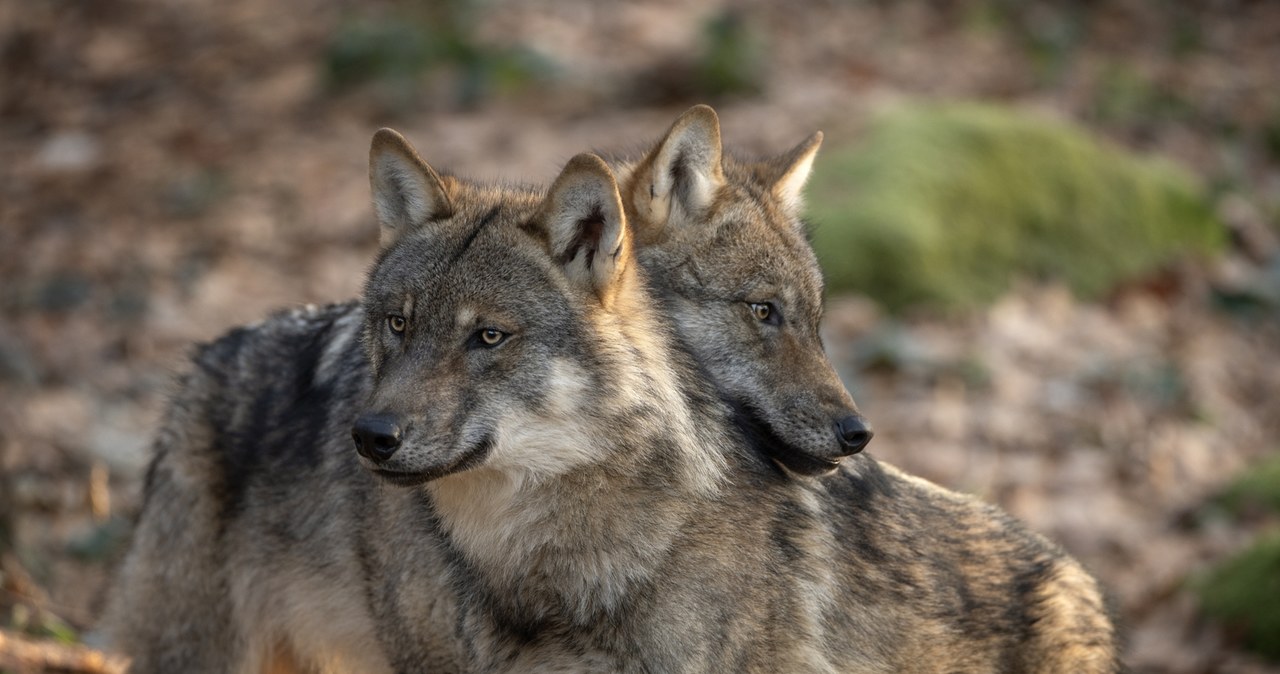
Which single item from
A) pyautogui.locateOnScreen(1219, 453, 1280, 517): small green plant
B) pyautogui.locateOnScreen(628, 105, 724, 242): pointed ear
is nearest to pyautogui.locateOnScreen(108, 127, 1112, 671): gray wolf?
pyautogui.locateOnScreen(628, 105, 724, 242): pointed ear

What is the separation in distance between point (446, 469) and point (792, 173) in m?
2.75

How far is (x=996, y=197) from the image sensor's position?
485 inches

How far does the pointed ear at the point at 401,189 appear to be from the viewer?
5.16 meters

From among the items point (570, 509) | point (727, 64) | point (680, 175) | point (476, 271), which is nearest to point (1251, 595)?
point (680, 175)

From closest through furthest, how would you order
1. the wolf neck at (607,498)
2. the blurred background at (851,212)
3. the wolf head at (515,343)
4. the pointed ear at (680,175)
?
the wolf head at (515,343) < the wolf neck at (607,498) < the pointed ear at (680,175) < the blurred background at (851,212)

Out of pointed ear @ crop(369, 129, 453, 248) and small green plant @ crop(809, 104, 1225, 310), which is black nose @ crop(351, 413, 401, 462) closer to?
pointed ear @ crop(369, 129, 453, 248)

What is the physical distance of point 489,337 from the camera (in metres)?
4.76

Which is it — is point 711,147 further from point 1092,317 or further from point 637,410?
point 1092,317

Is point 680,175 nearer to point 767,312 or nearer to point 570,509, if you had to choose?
point 767,312

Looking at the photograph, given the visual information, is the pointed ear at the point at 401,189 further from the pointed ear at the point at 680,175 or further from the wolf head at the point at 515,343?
the pointed ear at the point at 680,175

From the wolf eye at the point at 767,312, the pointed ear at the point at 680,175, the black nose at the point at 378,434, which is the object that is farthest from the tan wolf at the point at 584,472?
the pointed ear at the point at 680,175

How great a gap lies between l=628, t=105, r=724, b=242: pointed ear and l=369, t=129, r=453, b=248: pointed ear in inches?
40.4

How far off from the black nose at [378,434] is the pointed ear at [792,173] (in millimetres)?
2650

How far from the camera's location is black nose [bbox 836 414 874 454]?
17.4 feet
